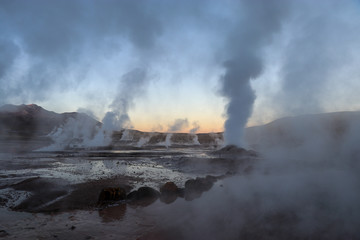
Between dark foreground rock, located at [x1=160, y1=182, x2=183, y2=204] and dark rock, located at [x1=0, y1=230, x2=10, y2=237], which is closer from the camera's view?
dark rock, located at [x1=0, y1=230, x2=10, y2=237]

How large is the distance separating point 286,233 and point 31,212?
7.67 metres

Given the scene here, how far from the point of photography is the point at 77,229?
591 centimetres

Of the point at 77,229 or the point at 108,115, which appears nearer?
the point at 77,229

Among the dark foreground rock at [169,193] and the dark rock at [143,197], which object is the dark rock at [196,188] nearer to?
the dark foreground rock at [169,193]

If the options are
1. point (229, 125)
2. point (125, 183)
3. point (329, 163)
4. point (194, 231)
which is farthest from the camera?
point (229, 125)

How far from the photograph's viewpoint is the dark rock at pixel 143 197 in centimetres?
834

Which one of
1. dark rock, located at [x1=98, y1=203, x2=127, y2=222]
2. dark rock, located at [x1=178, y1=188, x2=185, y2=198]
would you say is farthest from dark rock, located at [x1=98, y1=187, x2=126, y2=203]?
dark rock, located at [x1=178, y1=188, x2=185, y2=198]

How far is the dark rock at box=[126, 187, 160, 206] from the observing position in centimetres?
834

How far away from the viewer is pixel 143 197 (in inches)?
344

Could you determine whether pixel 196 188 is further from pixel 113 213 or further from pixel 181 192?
pixel 113 213

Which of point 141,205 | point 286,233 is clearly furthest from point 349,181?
point 141,205

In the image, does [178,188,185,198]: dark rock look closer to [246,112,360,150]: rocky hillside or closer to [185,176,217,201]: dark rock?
[185,176,217,201]: dark rock

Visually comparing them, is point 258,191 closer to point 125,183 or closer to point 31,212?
point 125,183

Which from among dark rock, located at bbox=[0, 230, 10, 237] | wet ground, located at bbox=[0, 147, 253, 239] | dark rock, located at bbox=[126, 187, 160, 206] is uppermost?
dark rock, located at bbox=[126, 187, 160, 206]
